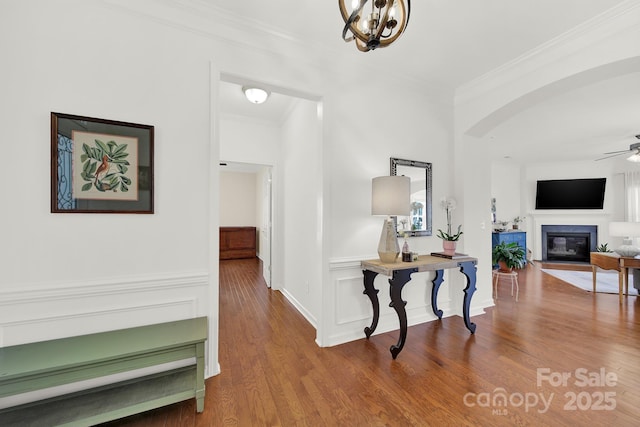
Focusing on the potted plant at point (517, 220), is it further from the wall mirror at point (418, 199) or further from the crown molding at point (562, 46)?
the wall mirror at point (418, 199)

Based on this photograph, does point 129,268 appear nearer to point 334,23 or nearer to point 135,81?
point 135,81

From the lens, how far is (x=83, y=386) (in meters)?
1.66

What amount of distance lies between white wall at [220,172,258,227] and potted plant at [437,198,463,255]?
595 centimetres

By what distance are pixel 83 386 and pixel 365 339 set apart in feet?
7.21

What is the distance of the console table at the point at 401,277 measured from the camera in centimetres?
228

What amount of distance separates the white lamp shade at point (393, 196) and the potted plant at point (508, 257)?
247cm

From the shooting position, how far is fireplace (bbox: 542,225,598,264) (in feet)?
22.7

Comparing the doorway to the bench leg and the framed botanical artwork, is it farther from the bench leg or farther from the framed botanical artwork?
the bench leg

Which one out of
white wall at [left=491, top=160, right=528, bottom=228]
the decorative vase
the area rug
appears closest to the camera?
the decorative vase

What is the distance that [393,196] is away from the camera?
2453mm

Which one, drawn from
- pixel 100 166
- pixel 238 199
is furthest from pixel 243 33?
pixel 238 199

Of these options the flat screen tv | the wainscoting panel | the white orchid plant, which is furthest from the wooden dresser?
the flat screen tv

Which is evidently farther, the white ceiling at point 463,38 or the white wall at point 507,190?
the white wall at point 507,190

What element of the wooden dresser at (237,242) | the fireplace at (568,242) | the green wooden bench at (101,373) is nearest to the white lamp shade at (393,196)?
the green wooden bench at (101,373)
